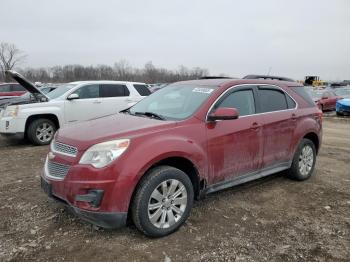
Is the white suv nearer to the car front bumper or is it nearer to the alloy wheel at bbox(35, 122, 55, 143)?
the alloy wheel at bbox(35, 122, 55, 143)

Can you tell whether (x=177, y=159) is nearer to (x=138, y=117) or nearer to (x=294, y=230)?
(x=138, y=117)

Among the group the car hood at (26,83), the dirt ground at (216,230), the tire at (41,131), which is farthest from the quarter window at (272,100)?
the car hood at (26,83)

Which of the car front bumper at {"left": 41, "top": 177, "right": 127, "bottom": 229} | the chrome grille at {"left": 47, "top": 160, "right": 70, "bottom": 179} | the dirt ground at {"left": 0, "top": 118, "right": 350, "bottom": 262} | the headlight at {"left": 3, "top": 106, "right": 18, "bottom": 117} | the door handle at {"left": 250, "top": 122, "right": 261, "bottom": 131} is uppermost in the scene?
the door handle at {"left": 250, "top": 122, "right": 261, "bottom": 131}

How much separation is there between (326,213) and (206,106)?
2.14 metres

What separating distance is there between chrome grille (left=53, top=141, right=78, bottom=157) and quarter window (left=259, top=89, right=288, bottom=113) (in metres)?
2.75

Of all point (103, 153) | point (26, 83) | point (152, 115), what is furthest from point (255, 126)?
point (26, 83)

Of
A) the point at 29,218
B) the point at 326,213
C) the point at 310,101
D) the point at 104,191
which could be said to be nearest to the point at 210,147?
the point at 104,191

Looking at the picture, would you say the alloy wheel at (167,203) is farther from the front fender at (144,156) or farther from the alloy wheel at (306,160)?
the alloy wheel at (306,160)

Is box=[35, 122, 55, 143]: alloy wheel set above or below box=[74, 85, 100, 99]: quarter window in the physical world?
below

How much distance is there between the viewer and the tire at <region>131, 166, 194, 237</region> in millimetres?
3527

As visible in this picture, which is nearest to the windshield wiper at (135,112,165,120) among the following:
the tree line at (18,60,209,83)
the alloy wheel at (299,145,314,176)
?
the alloy wheel at (299,145,314,176)

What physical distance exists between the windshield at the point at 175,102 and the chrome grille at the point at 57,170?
4.44 feet

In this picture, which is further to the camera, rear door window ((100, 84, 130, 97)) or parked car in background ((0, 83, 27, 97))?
parked car in background ((0, 83, 27, 97))

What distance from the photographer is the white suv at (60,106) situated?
8.70 m
